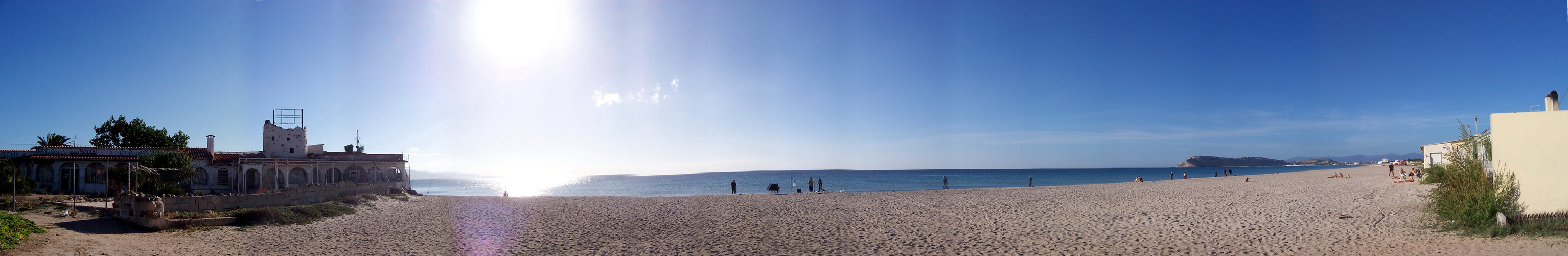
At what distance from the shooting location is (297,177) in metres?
28.8

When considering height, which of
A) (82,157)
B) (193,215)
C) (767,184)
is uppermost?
(82,157)

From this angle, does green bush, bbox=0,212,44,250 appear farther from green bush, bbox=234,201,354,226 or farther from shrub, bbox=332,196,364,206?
shrub, bbox=332,196,364,206

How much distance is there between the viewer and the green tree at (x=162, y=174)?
19172 millimetres

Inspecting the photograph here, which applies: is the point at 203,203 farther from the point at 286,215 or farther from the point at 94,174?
the point at 94,174

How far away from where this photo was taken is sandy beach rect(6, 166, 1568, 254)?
9.71 meters

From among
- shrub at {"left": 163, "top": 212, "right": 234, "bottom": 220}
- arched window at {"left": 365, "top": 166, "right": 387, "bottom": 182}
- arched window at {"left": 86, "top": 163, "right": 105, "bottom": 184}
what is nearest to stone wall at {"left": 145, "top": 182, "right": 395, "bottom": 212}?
shrub at {"left": 163, "top": 212, "right": 234, "bottom": 220}

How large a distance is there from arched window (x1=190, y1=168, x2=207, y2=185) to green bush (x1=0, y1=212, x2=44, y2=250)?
1854 cm

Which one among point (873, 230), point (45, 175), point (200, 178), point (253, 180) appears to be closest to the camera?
point (873, 230)

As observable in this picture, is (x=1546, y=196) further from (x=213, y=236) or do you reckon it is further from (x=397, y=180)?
(x=397, y=180)

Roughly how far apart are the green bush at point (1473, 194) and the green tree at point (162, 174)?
28.9m

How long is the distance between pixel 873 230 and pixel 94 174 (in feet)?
89.5

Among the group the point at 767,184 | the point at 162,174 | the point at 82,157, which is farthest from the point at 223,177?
the point at 767,184

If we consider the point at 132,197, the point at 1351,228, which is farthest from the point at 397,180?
the point at 1351,228

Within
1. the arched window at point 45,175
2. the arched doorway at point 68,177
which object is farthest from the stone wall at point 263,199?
the arched window at point 45,175
